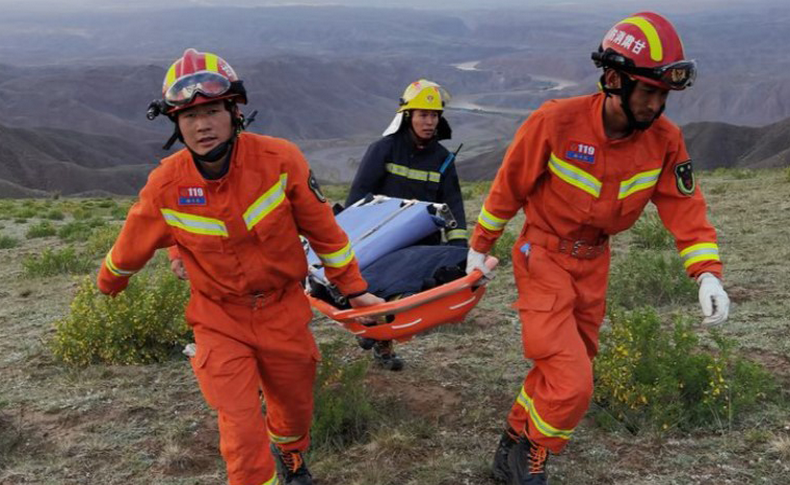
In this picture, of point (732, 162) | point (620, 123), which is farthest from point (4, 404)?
point (732, 162)

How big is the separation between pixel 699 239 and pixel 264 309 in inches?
86.3

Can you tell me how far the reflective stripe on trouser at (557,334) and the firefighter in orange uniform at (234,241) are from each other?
1.00 meters

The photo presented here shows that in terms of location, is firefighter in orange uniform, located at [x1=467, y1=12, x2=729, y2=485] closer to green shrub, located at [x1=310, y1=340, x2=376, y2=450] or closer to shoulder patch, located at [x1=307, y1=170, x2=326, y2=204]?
shoulder patch, located at [x1=307, y1=170, x2=326, y2=204]

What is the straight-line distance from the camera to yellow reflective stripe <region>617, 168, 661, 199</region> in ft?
12.7

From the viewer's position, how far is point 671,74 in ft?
11.7

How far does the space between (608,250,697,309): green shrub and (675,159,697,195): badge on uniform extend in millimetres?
3251

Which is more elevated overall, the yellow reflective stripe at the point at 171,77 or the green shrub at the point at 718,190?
the yellow reflective stripe at the point at 171,77

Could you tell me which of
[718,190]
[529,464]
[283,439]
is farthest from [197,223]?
[718,190]

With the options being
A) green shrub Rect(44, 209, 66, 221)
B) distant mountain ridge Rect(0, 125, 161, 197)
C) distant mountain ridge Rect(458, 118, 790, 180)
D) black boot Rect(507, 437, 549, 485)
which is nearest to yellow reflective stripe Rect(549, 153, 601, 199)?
black boot Rect(507, 437, 549, 485)

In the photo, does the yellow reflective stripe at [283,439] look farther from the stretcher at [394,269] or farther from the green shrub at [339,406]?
the stretcher at [394,269]

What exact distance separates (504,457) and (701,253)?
1.50m

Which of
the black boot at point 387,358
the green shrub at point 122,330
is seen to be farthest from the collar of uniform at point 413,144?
the green shrub at point 122,330

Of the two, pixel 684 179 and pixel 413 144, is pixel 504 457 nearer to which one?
pixel 684 179

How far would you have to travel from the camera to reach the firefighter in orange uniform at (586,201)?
370 cm
